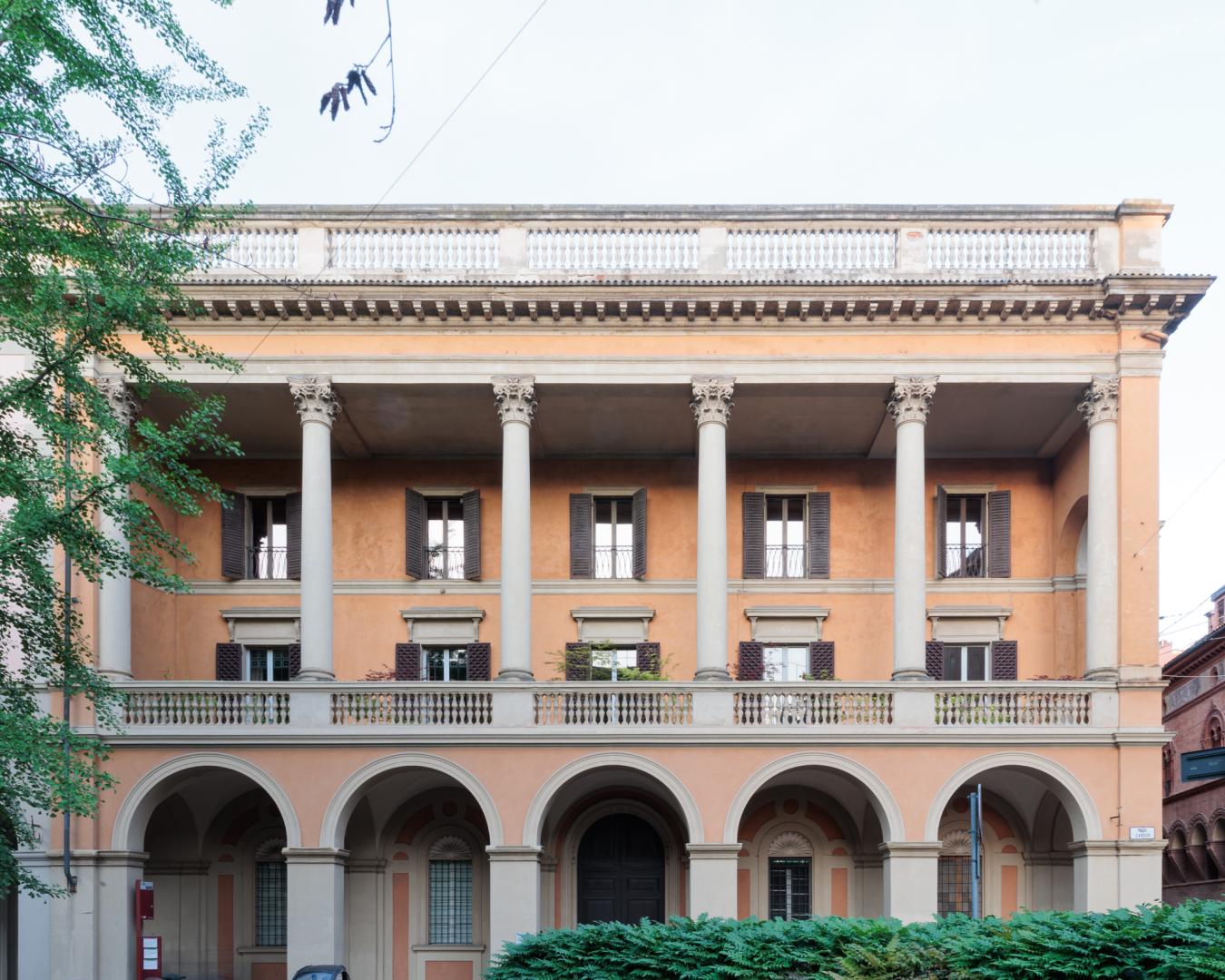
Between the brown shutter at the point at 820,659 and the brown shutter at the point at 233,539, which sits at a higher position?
the brown shutter at the point at 233,539

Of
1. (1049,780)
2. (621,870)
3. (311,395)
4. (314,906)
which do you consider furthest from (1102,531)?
(314,906)

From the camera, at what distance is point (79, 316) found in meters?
15.2

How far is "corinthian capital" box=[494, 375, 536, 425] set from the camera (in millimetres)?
24344

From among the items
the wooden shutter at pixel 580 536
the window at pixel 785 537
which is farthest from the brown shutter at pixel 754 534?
the wooden shutter at pixel 580 536

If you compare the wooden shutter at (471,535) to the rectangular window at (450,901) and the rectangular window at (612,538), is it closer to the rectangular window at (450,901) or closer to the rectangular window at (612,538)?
the rectangular window at (612,538)

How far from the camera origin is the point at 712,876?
23.0 m

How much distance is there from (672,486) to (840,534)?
3911mm

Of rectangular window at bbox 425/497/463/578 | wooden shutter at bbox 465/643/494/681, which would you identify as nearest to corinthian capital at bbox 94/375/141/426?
rectangular window at bbox 425/497/463/578

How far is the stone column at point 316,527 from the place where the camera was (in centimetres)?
2372

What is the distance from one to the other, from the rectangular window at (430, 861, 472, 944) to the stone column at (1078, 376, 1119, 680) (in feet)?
45.1

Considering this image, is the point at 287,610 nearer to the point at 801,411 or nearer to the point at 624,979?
the point at 801,411

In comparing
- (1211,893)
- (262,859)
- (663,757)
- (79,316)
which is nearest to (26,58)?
(79,316)

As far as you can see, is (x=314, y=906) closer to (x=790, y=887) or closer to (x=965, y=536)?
(x=790, y=887)

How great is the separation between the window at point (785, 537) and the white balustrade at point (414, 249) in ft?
28.0
